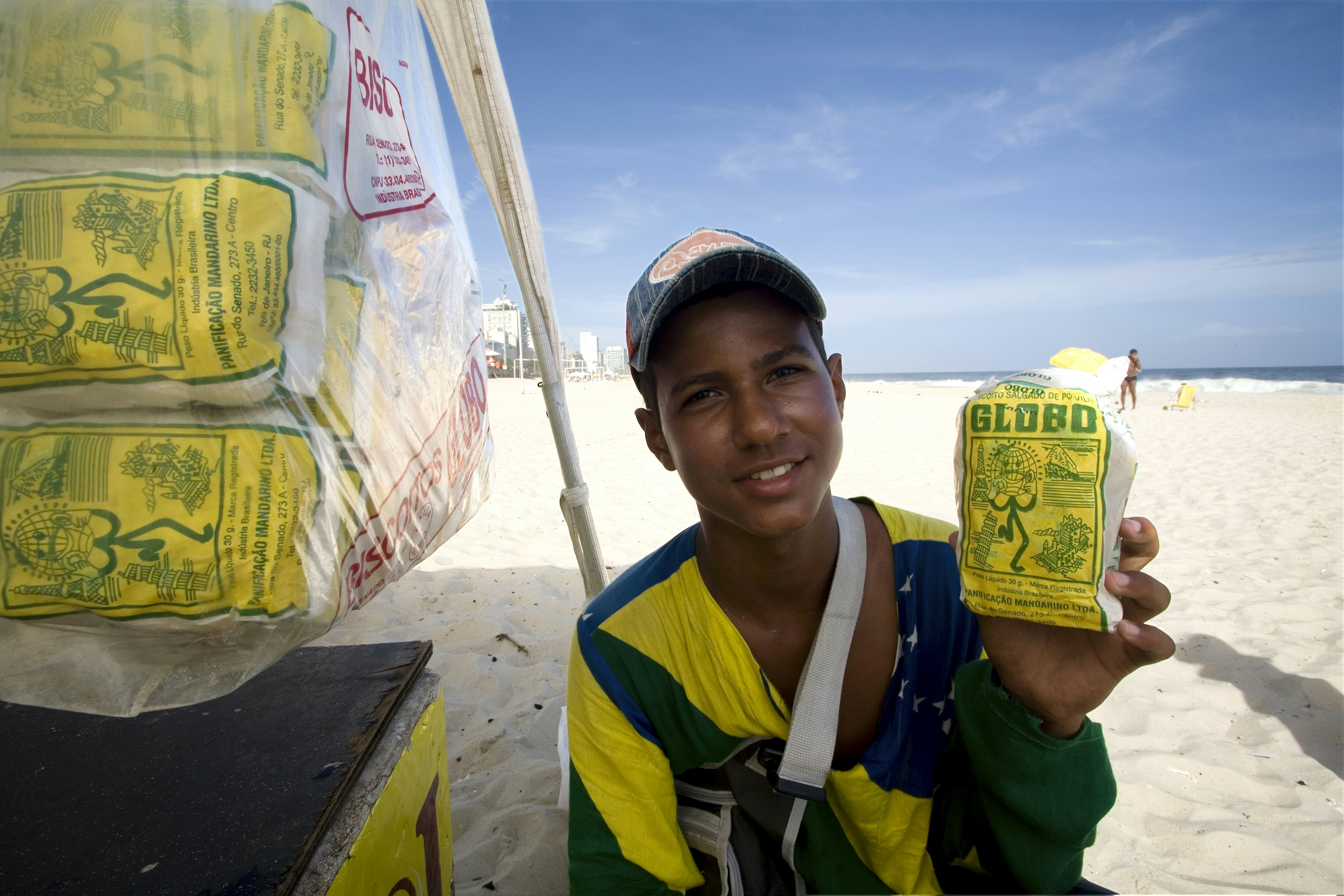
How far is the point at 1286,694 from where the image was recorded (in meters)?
2.51

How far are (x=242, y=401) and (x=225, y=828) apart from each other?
670 millimetres

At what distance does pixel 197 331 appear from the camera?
27.5 inches

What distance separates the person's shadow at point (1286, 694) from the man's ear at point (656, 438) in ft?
8.21

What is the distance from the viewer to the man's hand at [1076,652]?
2.92 ft

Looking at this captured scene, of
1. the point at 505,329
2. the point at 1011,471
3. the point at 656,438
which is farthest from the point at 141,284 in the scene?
the point at 505,329

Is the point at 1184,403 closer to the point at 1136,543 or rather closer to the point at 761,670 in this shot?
the point at 1136,543

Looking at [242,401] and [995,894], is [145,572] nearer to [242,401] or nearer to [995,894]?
[242,401]

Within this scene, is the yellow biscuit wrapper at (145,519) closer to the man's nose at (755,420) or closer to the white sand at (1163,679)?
the man's nose at (755,420)

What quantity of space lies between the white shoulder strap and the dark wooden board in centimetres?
76

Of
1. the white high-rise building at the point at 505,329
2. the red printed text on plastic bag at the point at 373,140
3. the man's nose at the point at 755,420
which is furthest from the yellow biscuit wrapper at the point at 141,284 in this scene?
the white high-rise building at the point at 505,329

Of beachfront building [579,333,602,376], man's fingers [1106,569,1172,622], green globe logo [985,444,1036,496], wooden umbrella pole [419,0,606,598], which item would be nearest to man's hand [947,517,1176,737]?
man's fingers [1106,569,1172,622]

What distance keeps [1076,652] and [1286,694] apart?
2.51 m

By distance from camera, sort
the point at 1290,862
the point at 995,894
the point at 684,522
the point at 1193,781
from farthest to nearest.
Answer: the point at 684,522 → the point at 1193,781 → the point at 1290,862 → the point at 995,894

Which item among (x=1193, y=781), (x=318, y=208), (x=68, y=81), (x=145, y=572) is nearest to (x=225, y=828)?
(x=145, y=572)
